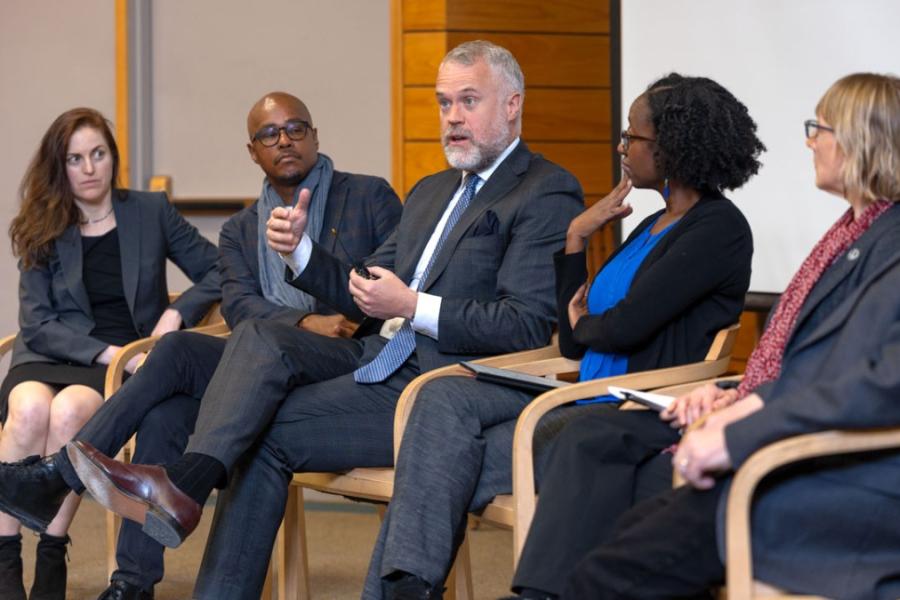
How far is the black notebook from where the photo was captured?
271cm

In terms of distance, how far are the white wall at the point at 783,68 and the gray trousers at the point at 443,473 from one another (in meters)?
1.46

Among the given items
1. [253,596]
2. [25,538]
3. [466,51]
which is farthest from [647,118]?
[25,538]

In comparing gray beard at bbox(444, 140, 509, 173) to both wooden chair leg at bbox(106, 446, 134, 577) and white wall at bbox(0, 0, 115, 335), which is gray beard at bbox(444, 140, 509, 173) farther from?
white wall at bbox(0, 0, 115, 335)

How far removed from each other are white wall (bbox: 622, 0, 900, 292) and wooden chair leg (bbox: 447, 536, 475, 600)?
132 cm

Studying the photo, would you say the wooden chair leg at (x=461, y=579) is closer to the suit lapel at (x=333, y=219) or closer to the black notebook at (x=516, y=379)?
the black notebook at (x=516, y=379)

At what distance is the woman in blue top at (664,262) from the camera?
261 centimetres

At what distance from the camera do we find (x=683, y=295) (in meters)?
2.61

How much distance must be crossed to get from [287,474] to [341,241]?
85 centimetres

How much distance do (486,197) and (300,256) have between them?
1.58 ft

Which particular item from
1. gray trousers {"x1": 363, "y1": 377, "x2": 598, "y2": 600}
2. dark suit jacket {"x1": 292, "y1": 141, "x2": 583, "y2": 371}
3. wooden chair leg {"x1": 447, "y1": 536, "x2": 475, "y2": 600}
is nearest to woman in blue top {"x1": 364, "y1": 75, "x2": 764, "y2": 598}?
gray trousers {"x1": 363, "y1": 377, "x2": 598, "y2": 600}

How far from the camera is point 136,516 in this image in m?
2.72

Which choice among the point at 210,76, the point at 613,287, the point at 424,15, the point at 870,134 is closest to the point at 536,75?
the point at 424,15

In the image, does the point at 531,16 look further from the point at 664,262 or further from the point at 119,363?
the point at 664,262

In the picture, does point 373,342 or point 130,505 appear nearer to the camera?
point 130,505
